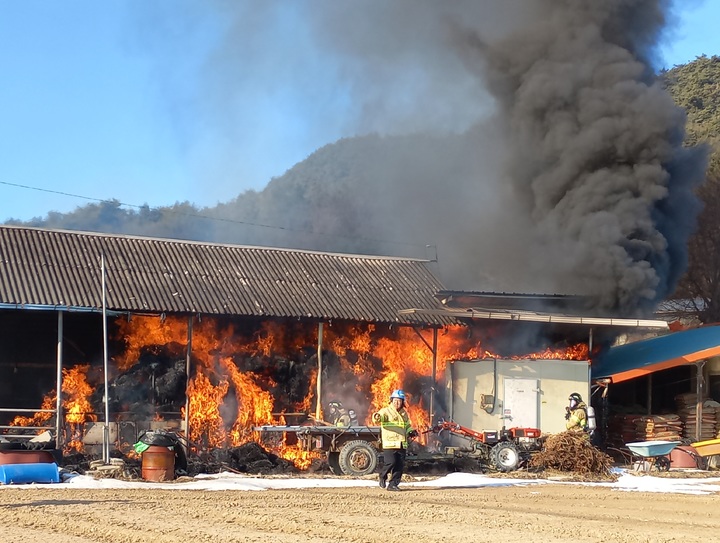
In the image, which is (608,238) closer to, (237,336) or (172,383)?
(237,336)

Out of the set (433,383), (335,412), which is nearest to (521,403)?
(433,383)

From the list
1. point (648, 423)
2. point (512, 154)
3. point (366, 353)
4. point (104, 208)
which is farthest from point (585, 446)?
point (104, 208)

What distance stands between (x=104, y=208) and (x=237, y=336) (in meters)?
75.7

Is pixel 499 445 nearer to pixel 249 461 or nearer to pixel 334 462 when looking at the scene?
pixel 334 462

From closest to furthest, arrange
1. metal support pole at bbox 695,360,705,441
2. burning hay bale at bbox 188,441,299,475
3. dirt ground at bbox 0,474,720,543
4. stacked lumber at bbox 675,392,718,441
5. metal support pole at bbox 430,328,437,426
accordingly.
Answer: dirt ground at bbox 0,474,720,543
burning hay bale at bbox 188,441,299,475
metal support pole at bbox 430,328,437,426
metal support pole at bbox 695,360,705,441
stacked lumber at bbox 675,392,718,441

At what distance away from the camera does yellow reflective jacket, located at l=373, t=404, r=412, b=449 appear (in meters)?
15.8

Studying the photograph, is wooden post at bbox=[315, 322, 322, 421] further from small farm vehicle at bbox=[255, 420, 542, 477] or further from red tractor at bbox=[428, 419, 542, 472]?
red tractor at bbox=[428, 419, 542, 472]

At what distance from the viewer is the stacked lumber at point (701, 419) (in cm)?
2394

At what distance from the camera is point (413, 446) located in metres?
20.9

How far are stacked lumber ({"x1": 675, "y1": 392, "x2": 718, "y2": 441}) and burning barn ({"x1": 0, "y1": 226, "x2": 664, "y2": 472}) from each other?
114 inches

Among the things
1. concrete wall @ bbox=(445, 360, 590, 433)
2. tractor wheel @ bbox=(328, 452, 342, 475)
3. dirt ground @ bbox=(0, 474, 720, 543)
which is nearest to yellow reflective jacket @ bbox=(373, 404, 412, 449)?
dirt ground @ bbox=(0, 474, 720, 543)

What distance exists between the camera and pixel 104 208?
9438 cm

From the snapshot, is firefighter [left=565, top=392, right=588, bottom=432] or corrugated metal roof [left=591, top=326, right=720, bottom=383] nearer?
firefighter [left=565, top=392, right=588, bottom=432]

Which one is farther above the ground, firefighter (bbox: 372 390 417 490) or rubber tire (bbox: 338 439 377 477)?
firefighter (bbox: 372 390 417 490)
